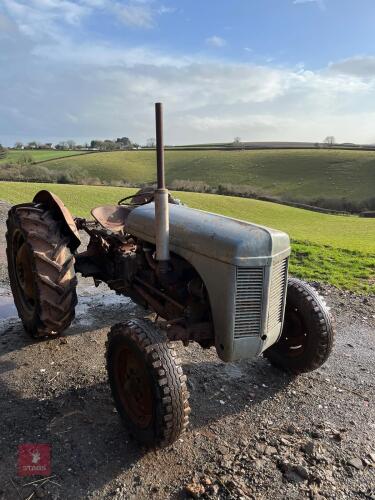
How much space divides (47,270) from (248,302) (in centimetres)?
196

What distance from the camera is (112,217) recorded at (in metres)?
5.09

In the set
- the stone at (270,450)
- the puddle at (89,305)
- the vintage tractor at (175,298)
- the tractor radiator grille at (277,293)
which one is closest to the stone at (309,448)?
the stone at (270,450)

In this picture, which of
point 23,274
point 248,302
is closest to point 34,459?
point 248,302

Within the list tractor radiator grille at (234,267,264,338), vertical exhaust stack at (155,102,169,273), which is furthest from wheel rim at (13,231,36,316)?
tractor radiator grille at (234,267,264,338)

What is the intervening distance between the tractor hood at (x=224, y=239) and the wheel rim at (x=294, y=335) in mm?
934

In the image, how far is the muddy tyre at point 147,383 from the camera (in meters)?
2.72

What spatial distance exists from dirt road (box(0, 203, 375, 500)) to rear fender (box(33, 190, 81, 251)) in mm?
1099

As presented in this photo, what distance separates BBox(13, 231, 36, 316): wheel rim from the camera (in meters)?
4.53

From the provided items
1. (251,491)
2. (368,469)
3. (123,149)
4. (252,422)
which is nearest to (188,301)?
(252,422)

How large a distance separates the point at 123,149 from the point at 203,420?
71246 millimetres

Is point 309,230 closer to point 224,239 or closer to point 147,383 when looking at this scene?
point 224,239

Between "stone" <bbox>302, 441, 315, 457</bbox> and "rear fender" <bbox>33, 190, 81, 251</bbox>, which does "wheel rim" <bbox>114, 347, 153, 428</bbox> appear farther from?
"rear fender" <bbox>33, 190, 81, 251</bbox>

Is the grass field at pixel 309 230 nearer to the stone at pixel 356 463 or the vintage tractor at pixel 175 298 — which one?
the vintage tractor at pixel 175 298

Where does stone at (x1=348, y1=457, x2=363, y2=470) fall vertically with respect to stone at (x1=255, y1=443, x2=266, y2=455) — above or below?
below
